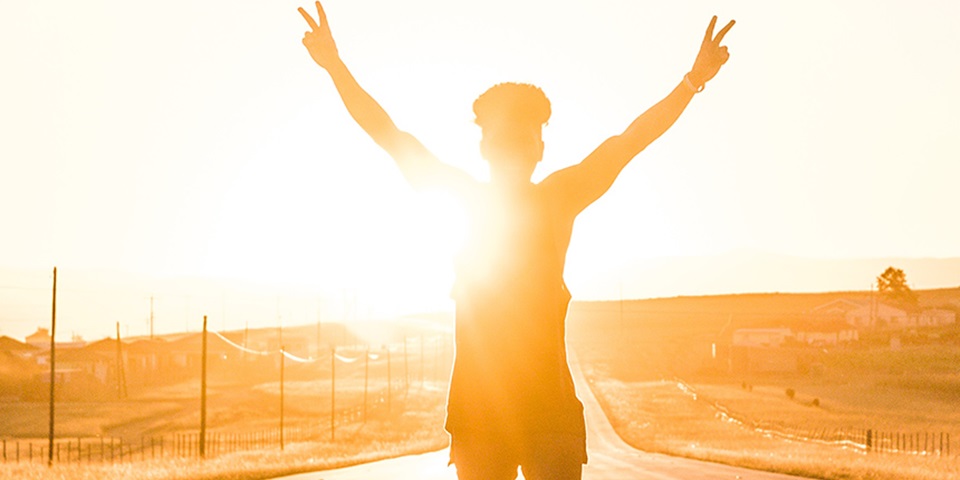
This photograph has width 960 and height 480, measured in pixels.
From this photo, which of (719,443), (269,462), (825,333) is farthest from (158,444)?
(825,333)

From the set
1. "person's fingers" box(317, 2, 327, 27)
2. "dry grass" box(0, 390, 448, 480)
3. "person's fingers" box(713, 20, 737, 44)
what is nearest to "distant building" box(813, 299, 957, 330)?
"dry grass" box(0, 390, 448, 480)

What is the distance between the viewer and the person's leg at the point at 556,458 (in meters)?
3.68

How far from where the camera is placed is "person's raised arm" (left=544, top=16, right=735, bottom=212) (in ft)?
12.8

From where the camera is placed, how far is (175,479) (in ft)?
91.3

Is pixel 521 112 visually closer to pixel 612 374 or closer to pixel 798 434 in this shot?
pixel 798 434

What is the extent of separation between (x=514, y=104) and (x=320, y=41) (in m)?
0.72

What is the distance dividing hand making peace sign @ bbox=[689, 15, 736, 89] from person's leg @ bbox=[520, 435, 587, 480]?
49.7 inches

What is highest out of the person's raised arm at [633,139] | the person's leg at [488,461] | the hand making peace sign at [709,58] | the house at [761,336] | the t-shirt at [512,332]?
the hand making peace sign at [709,58]

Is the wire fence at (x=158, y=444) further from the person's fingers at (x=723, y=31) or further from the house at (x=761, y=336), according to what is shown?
the house at (x=761, y=336)

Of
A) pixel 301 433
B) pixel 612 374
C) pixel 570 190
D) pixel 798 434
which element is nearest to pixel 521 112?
pixel 570 190

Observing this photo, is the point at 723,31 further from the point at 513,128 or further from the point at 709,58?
the point at 513,128

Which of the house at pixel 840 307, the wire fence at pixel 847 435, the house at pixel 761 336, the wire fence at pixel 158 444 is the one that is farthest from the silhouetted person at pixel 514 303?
the house at pixel 840 307

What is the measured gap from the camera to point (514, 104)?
3.92 metres

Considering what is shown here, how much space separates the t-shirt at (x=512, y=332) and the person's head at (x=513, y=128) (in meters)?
0.15
